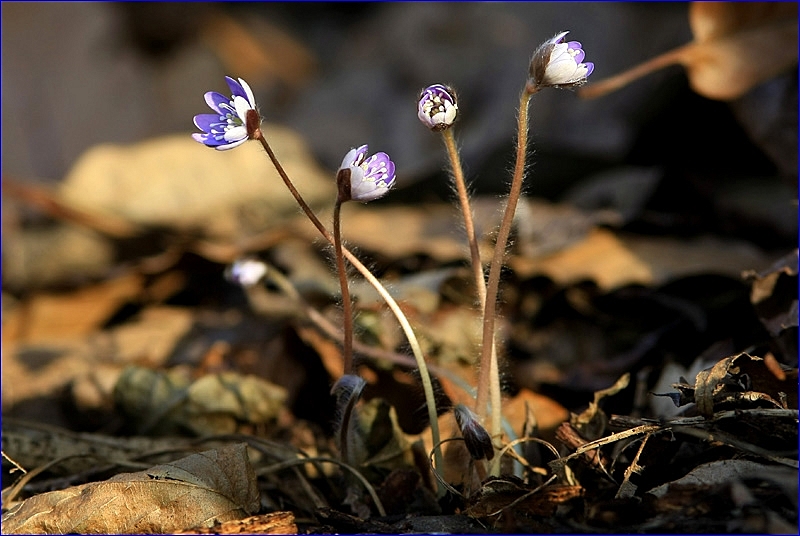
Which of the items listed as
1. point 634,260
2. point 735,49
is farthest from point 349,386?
point 735,49

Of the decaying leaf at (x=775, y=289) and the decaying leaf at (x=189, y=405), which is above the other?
the decaying leaf at (x=775, y=289)

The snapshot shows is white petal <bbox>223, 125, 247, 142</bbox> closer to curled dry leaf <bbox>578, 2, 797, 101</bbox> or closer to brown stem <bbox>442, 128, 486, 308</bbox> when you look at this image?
brown stem <bbox>442, 128, 486, 308</bbox>

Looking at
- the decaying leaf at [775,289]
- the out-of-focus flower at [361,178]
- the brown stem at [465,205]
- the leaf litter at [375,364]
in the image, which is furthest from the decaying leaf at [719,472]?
the out-of-focus flower at [361,178]

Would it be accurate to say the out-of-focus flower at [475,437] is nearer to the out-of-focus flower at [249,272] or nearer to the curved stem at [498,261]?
the curved stem at [498,261]

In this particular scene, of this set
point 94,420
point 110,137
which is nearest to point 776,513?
point 94,420

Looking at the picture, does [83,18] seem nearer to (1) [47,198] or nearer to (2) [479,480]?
(1) [47,198]

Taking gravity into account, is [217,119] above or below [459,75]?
below
